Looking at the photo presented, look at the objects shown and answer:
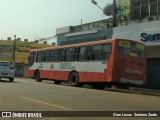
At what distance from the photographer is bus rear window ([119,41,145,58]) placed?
85.1ft

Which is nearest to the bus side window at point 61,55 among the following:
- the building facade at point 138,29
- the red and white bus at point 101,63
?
the red and white bus at point 101,63

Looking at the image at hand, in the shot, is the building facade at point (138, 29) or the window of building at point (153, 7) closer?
the building facade at point (138, 29)

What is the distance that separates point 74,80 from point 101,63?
424 cm

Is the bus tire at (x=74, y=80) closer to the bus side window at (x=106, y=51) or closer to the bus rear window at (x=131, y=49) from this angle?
the bus side window at (x=106, y=51)

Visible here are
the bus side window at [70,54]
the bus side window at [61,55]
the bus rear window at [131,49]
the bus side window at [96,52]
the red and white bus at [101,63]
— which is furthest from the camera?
the bus side window at [61,55]

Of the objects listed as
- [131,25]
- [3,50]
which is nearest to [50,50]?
[131,25]

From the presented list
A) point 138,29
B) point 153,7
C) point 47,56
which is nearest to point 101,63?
point 138,29

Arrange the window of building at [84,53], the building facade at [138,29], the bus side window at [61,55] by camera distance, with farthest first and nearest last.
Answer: the bus side window at [61,55] → the building facade at [138,29] → the window of building at [84,53]

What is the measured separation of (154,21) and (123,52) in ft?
21.8

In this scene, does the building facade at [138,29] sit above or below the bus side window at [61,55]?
above

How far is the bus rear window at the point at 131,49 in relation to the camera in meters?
26.0

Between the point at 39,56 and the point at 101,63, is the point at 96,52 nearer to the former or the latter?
the point at 101,63

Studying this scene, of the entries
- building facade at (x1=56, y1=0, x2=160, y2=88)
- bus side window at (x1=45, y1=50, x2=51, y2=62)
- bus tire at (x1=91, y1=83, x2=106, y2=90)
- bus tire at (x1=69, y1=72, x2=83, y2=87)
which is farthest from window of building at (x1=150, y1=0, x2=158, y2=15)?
bus side window at (x1=45, y1=50, x2=51, y2=62)

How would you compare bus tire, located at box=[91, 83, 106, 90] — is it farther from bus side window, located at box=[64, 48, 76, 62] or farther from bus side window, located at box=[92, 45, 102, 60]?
bus side window, located at box=[64, 48, 76, 62]
